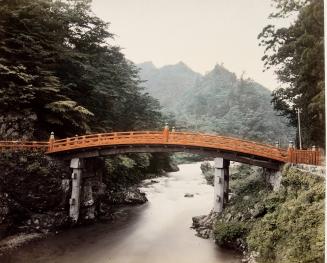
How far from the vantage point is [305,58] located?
21953mm

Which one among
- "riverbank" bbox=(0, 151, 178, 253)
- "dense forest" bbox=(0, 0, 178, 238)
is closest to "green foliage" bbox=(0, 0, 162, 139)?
"dense forest" bbox=(0, 0, 178, 238)

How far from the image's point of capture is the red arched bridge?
22562 millimetres

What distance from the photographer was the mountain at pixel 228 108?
89.2 m

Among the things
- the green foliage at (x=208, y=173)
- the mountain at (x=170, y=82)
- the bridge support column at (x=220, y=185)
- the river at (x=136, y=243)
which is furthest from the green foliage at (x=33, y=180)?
the mountain at (x=170, y=82)

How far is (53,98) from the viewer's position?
1148 inches

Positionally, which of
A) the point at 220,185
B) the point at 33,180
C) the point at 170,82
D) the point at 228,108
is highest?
the point at 170,82

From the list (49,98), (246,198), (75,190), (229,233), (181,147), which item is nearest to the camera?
(229,233)

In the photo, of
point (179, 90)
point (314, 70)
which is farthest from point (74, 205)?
point (179, 90)

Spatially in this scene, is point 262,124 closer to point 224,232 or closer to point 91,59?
point 91,59

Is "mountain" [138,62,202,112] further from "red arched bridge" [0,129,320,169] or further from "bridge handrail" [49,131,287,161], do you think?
"bridge handrail" [49,131,287,161]

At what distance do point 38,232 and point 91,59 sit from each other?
18.2 meters

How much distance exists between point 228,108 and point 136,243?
9196 cm

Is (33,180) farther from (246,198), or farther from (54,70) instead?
(246,198)

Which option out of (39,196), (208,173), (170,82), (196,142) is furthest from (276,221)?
(170,82)
